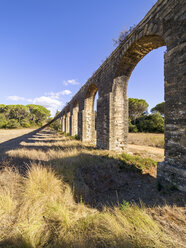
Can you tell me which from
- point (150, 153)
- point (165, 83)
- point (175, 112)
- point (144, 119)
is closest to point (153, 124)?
point (144, 119)

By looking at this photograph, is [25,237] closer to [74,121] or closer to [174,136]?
[174,136]

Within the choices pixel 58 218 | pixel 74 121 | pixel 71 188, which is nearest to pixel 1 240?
pixel 58 218

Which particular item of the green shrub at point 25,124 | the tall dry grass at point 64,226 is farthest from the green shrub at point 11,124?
the tall dry grass at point 64,226

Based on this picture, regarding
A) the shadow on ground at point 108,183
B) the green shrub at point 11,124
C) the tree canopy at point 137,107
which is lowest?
the shadow on ground at point 108,183

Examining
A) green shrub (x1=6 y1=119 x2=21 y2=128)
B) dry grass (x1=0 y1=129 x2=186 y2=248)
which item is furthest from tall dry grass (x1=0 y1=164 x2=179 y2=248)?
green shrub (x1=6 y1=119 x2=21 y2=128)

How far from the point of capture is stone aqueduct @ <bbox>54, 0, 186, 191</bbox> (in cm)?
288

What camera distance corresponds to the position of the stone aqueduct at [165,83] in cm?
288

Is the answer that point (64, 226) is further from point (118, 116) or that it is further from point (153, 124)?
point (153, 124)

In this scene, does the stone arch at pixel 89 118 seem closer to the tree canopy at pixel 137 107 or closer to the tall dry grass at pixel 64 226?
the tall dry grass at pixel 64 226

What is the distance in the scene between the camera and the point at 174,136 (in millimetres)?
3018

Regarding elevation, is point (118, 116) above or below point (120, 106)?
below

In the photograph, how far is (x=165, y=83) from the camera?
10.6ft

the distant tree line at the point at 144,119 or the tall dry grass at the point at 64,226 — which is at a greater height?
the distant tree line at the point at 144,119

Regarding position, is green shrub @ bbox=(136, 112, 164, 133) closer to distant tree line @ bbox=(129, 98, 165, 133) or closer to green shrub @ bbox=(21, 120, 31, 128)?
distant tree line @ bbox=(129, 98, 165, 133)
